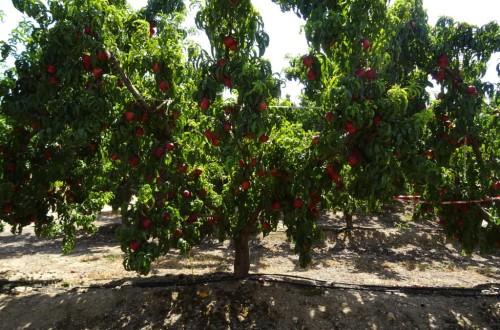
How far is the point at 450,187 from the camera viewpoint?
5660mm

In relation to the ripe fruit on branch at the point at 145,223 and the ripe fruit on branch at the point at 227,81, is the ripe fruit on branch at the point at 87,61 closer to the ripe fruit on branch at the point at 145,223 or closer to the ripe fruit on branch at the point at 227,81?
the ripe fruit on branch at the point at 227,81

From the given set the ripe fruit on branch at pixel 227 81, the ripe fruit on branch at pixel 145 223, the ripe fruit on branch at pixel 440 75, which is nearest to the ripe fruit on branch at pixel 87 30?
the ripe fruit on branch at pixel 227 81

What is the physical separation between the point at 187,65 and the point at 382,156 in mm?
2297

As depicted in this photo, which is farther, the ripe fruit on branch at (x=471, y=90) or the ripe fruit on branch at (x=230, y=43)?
the ripe fruit on branch at (x=471, y=90)

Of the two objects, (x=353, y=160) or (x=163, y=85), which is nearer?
(x=353, y=160)

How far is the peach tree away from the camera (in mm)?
3809

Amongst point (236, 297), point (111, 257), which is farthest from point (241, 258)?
point (111, 257)

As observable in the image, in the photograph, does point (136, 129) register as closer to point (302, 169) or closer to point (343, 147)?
point (302, 169)

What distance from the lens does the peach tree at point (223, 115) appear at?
12.5 feet

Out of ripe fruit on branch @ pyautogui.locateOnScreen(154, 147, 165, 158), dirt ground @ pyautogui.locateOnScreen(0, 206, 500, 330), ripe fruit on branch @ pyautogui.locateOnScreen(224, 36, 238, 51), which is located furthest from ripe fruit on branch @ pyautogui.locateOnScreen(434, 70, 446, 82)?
ripe fruit on branch @ pyautogui.locateOnScreen(154, 147, 165, 158)

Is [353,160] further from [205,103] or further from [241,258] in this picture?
[241,258]

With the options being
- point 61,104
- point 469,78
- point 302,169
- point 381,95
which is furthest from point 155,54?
point 469,78

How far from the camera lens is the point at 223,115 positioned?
4.28 meters

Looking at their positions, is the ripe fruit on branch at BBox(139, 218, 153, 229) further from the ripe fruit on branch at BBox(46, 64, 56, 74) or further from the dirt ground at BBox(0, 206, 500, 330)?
the ripe fruit on branch at BBox(46, 64, 56, 74)
